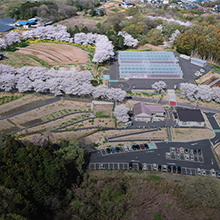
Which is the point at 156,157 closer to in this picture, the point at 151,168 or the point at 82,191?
the point at 151,168

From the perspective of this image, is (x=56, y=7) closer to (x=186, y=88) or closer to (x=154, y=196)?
(x=186, y=88)

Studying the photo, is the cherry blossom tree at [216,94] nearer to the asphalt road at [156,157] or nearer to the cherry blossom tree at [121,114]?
the asphalt road at [156,157]

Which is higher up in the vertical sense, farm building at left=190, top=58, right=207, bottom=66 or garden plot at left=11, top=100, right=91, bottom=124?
farm building at left=190, top=58, right=207, bottom=66

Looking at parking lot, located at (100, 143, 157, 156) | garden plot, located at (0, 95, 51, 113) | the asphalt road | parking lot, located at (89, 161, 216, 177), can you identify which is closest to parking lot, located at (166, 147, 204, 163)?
the asphalt road

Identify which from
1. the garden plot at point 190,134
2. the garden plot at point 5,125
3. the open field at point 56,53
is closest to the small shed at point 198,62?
the garden plot at point 190,134

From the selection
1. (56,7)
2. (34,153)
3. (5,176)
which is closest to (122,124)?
(34,153)

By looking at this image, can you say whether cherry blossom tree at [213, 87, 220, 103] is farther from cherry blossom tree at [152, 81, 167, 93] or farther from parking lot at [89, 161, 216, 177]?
parking lot at [89, 161, 216, 177]
